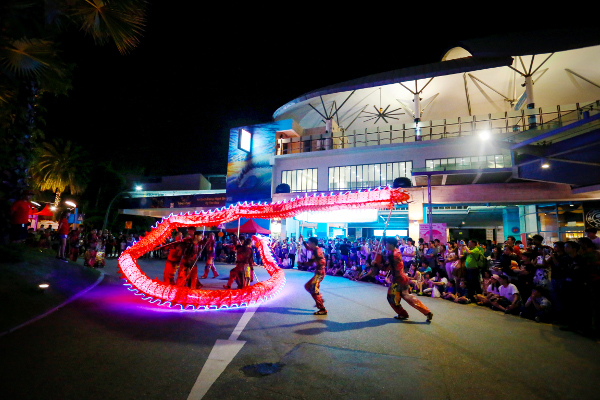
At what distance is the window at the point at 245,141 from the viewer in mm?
29109

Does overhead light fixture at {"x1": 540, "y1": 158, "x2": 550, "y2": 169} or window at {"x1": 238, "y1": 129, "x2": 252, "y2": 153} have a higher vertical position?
window at {"x1": 238, "y1": 129, "x2": 252, "y2": 153}

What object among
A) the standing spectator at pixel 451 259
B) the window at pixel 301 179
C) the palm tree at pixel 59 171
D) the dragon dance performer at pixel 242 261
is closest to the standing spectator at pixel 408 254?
the standing spectator at pixel 451 259

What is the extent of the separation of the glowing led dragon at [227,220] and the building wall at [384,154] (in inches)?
587

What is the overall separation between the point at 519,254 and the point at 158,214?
36.5 m

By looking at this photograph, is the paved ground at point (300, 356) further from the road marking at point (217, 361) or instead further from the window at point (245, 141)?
the window at point (245, 141)

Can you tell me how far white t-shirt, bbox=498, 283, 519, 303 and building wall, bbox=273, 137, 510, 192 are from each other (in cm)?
1229

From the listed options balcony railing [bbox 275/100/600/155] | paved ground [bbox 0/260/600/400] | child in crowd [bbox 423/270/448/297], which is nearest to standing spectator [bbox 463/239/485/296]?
child in crowd [bbox 423/270/448/297]

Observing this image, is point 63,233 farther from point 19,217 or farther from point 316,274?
point 316,274

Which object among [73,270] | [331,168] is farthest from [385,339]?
[331,168]

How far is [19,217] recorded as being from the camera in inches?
373

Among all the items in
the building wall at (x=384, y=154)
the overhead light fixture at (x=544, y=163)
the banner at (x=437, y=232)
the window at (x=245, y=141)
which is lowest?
the banner at (x=437, y=232)

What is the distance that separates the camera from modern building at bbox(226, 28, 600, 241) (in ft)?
54.5

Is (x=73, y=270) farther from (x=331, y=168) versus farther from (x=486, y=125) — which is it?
(x=486, y=125)

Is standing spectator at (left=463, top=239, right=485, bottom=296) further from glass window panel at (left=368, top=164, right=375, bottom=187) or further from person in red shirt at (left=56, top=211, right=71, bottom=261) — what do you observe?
person in red shirt at (left=56, top=211, right=71, bottom=261)
